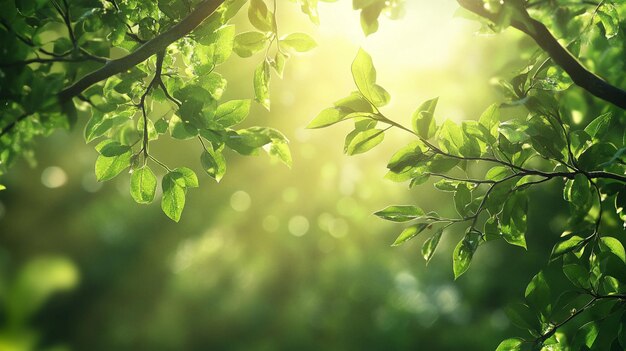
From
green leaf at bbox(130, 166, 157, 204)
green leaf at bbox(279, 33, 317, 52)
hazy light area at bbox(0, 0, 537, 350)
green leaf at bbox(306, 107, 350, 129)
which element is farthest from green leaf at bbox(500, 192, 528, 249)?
hazy light area at bbox(0, 0, 537, 350)

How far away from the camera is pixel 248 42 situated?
1.49 m

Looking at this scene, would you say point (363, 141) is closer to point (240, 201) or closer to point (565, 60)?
Answer: point (565, 60)

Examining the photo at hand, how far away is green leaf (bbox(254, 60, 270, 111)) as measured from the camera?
148cm

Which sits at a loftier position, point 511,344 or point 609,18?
point 609,18

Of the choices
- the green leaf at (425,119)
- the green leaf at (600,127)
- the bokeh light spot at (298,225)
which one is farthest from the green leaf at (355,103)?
the bokeh light spot at (298,225)

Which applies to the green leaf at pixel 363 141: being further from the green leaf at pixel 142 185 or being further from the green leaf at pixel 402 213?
the green leaf at pixel 142 185

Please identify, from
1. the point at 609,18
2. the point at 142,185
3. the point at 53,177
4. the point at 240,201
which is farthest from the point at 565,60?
the point at 53,177

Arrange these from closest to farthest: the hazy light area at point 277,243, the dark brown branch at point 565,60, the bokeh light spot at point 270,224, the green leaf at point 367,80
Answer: the dark brown branch at point 565,60, the green leaf at point 367,80, the hazy light area at point 277,243, the bokeh light spot at point 270,224

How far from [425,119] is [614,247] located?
0.65 metres

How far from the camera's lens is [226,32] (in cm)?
144

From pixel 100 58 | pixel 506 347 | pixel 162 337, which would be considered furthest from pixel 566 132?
pixel 162 337

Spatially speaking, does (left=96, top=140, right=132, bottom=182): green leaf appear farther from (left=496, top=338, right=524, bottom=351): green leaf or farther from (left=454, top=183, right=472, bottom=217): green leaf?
(left=496, top=338, right=524, bottom=351): green leaf

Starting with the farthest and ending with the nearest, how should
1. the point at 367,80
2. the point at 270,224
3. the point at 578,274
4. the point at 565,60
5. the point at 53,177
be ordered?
the point at 53,177
the point at 270,224
the point at 578,274
the point at 367,80
the point at 565,60

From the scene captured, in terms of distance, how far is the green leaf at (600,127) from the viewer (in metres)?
1.54
